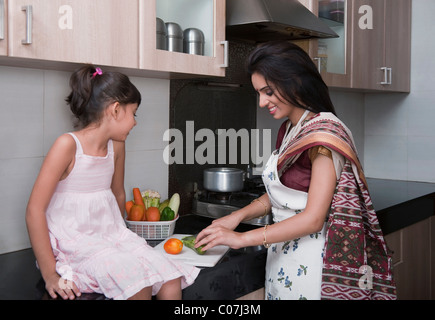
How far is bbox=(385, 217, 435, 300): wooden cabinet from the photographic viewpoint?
225 centimetres

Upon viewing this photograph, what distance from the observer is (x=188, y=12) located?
1.68 m

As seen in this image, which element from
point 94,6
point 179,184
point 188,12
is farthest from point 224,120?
point 94,6

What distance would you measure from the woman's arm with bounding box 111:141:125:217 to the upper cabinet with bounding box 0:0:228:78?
9.7 inches

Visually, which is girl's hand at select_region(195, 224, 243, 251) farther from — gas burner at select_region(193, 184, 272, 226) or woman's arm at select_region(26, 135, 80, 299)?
gas burner at select_region(193, 184, 272, 226)

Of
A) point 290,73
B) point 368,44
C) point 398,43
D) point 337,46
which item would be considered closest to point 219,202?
point 290,73

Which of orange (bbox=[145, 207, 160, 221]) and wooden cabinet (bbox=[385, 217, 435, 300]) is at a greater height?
orange (bbox=[145, 207, 160, 221])

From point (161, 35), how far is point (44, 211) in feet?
2.13

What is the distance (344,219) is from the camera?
1.34 meters

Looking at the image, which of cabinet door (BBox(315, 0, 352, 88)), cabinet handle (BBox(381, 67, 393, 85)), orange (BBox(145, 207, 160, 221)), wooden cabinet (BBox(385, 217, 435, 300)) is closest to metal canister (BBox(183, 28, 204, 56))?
orange (BBox(145, 207, 160, 221))

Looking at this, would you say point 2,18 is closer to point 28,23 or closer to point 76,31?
point 28,23

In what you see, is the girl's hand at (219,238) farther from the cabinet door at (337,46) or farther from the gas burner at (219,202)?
the cabinet door at (337,46)

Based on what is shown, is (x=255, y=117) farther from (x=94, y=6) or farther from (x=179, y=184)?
(x=94, y=6)
